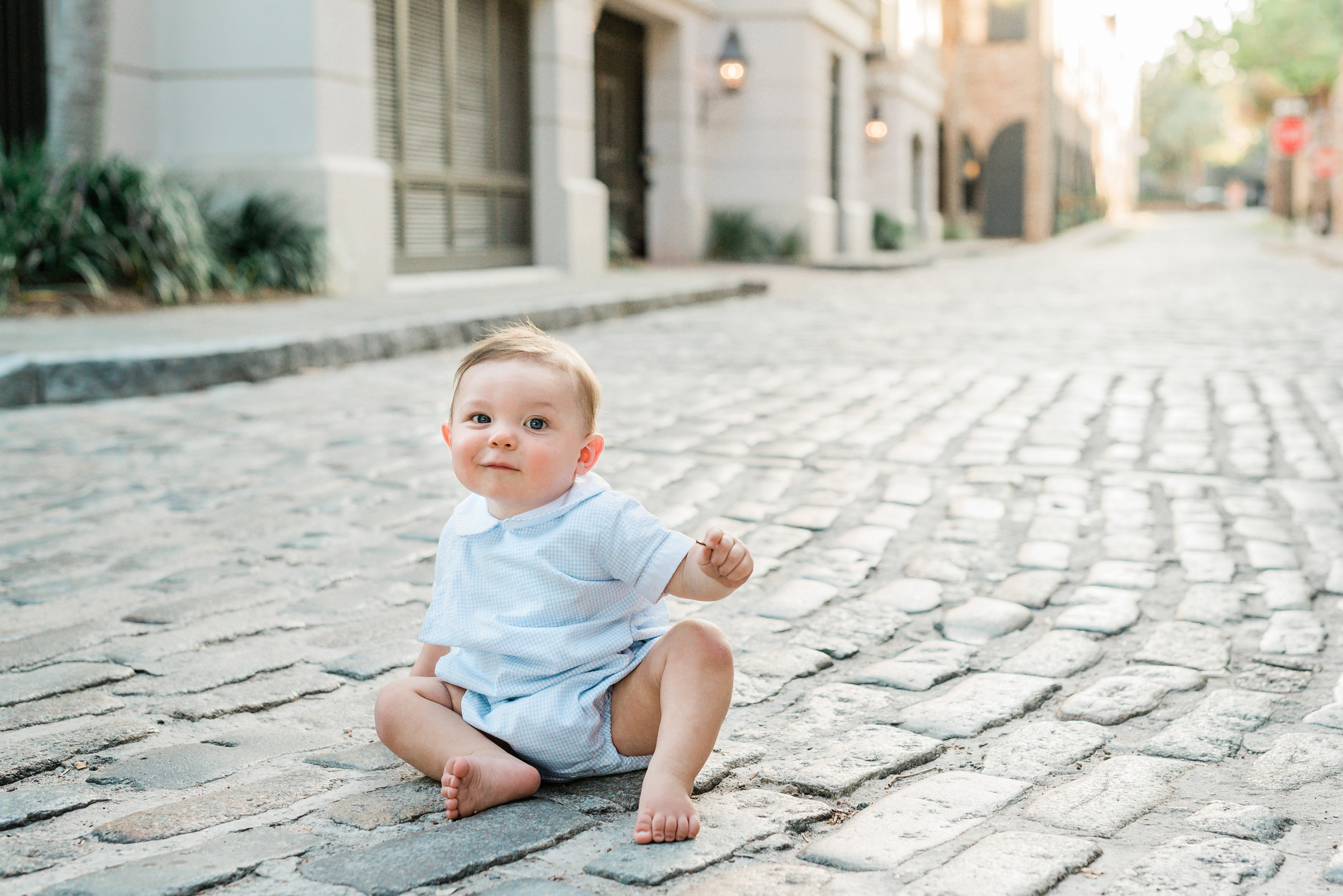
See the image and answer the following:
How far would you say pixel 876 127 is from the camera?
25125mm

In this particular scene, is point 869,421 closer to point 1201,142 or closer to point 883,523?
point 883,523

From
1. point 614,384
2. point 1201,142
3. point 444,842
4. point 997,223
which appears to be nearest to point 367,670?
point 444,842

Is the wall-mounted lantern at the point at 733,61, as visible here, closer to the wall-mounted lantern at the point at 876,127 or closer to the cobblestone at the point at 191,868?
the wall-mounted lantern at the point at 876,127

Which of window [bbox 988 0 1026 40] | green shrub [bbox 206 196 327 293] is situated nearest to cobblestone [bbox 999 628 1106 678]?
green shrub [bbox 206 196 327 293]

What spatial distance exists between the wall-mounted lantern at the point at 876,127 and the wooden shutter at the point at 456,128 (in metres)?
12.5

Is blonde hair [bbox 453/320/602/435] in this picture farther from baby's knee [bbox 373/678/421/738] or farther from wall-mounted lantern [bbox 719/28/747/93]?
wall-mounted lantern [bbox 719/28/747/93]

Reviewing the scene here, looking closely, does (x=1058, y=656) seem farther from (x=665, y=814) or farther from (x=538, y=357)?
(x=538, y=357)

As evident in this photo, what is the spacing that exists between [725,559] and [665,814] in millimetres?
383

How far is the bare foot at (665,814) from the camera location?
6.28 feet

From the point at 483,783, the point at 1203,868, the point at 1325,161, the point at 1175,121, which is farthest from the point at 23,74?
the point at 1175,121

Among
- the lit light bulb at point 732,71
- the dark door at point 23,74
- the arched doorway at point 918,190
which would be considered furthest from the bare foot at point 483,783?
the arched doorway at point 918,190

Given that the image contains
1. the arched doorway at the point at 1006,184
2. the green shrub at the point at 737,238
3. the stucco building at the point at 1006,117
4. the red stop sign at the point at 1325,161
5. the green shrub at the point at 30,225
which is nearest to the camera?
the green shrub at the point at 30,225

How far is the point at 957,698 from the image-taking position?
262 cm

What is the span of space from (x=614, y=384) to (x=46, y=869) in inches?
210
